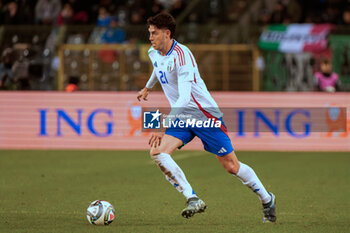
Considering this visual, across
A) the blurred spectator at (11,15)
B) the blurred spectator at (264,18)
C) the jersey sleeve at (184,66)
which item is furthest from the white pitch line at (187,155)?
the blurred spectator at (11,15)

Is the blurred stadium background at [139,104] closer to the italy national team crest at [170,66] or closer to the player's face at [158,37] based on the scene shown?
the italy national team crest at [170,66]

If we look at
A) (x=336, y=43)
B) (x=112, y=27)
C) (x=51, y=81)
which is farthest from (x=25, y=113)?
(x=336, y=43)

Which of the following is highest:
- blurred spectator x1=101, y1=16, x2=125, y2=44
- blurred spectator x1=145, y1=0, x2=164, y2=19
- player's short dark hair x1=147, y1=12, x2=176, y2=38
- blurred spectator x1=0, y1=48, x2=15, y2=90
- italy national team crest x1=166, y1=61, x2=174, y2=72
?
player's short dark hair x1=147, y1=12, x2=176, y2=38

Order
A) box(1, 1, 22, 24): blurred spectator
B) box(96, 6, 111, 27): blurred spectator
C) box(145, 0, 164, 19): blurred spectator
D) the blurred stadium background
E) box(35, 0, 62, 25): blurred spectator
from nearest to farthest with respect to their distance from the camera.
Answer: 1. the blurred stadium background
2. box(1, 1, 22, 24): blurred spectator
3. box(145, 0, 164, 19): blurred spectator
4. box(96, 6, 111, 27): blurred spectator
5. box(35, 0, 62, 25): blurred spectator

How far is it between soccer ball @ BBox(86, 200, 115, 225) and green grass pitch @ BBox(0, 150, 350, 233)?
73 mm

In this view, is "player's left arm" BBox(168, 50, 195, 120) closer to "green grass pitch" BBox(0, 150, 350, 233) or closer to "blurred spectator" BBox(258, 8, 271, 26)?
"green grass pitch" BBox(0, 150, 350, 233)

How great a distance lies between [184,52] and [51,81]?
12.6 m

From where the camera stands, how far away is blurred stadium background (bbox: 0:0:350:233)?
8180 mm

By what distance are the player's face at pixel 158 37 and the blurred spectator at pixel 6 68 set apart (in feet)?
32.5

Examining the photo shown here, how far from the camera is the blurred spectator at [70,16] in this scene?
20656 millimetres

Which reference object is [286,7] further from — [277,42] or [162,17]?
[162,17]

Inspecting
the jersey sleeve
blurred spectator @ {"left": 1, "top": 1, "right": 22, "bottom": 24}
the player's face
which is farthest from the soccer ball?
blurred spectator @ {"left": 1, "top": 1, "right": 22, "bottom": 24}

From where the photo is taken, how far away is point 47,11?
20938 mm

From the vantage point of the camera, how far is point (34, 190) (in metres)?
9.62
